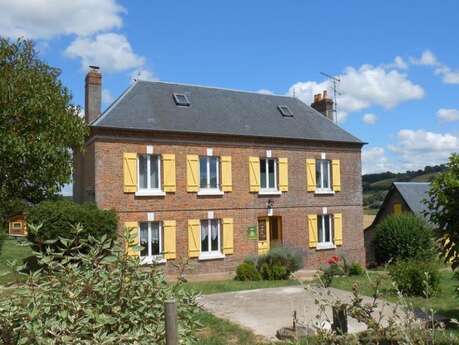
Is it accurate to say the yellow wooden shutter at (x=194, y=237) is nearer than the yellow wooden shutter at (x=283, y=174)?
Yes

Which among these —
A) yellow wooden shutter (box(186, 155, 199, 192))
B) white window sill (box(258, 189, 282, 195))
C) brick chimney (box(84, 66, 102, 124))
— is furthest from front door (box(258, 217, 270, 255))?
brick chimney (box(84, 66, 102, 124))

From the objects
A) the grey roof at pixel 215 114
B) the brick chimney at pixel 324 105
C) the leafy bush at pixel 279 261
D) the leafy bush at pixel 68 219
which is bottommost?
the leafy bush at pixel 279 261

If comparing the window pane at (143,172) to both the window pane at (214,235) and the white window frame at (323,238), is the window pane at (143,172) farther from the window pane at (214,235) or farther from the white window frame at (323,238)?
the white window frame at (323,238)

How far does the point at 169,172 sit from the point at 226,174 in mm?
2580

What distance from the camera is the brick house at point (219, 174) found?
1866 cm

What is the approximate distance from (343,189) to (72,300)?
21.3 metres

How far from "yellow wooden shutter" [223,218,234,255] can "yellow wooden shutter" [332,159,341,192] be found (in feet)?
19.5

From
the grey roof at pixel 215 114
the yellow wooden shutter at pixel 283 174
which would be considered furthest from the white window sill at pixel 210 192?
the yellow wooden shutter at pixel 283 174

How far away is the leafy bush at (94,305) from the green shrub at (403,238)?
20052 millimetres

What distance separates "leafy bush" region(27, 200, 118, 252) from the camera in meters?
15.7

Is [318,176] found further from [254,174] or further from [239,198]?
[239,198]

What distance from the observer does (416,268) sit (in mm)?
12406

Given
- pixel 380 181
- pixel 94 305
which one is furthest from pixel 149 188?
pixel 380 181

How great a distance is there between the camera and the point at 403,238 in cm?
2242
